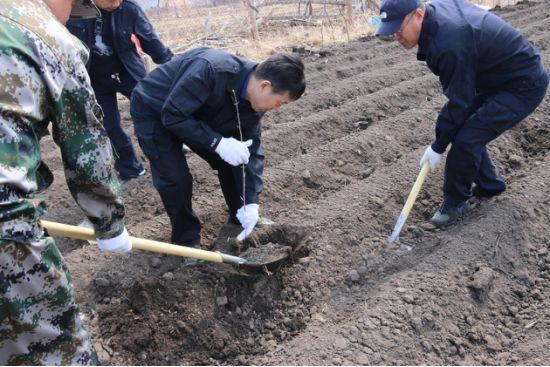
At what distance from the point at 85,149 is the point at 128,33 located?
103 inches

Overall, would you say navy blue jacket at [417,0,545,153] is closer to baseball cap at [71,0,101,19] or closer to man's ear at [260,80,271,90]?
man's ear at [260,80,271,90]

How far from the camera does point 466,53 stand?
3029mm

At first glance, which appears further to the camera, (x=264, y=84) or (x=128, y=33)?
(x=128, y=33)

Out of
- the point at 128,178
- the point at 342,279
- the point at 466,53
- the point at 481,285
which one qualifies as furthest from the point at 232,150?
the point at 128,178

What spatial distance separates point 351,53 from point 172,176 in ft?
21.5

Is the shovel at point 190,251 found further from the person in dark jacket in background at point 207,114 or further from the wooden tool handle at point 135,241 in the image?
the person in dark jacket in background at point 207,114

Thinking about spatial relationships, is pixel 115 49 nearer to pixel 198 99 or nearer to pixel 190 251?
pixel 198 99

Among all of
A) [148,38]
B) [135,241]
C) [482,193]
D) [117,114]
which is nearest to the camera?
[135,241]

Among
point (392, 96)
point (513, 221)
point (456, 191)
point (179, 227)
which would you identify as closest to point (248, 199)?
point (179, 227)

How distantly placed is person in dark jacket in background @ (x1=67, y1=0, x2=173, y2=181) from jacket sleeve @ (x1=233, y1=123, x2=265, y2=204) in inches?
58.5

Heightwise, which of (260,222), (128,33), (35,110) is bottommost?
(260,222)

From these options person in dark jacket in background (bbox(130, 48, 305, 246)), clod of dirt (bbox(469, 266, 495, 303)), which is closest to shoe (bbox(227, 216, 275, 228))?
person in dark jacket in background (bbox(130, 48, 305, 246))

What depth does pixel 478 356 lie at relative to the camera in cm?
263

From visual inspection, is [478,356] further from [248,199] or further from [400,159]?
[400,159]
